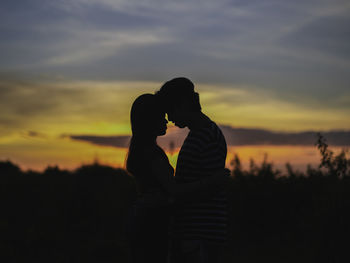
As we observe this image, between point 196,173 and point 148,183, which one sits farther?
point 148,183

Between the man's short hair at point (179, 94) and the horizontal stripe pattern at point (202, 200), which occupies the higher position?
the man's short hair at point (179, 94)

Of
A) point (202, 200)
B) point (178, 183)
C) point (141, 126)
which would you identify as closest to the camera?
point (202, 200)


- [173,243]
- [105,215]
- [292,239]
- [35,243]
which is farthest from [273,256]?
[173,243]

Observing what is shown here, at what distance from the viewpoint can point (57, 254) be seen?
29.7 ft

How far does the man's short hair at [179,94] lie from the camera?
10.8ft

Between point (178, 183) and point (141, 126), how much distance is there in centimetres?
49

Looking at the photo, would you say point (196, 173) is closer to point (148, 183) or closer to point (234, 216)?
point (148, 183)

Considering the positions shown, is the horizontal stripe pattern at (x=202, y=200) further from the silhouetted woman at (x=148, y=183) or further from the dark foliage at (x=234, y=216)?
the dark foliage at (x=234, y=216)

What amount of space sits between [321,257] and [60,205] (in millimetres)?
6005

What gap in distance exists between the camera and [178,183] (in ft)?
10.6

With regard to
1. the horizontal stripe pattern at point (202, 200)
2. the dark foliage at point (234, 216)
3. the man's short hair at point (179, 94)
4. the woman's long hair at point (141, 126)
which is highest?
the man's short hair at point (179, 94)

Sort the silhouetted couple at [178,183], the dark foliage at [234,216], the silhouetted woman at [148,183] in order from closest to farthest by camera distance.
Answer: the silhouetted couple at [178,183] < the silhouetted woman at [148,183] < the dark foliage at [234,216]

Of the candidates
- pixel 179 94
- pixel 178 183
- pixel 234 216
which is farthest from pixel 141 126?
pixel 234 216

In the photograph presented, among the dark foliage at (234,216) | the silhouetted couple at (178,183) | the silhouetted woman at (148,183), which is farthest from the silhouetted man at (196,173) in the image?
the dark foliage at (234,216)
